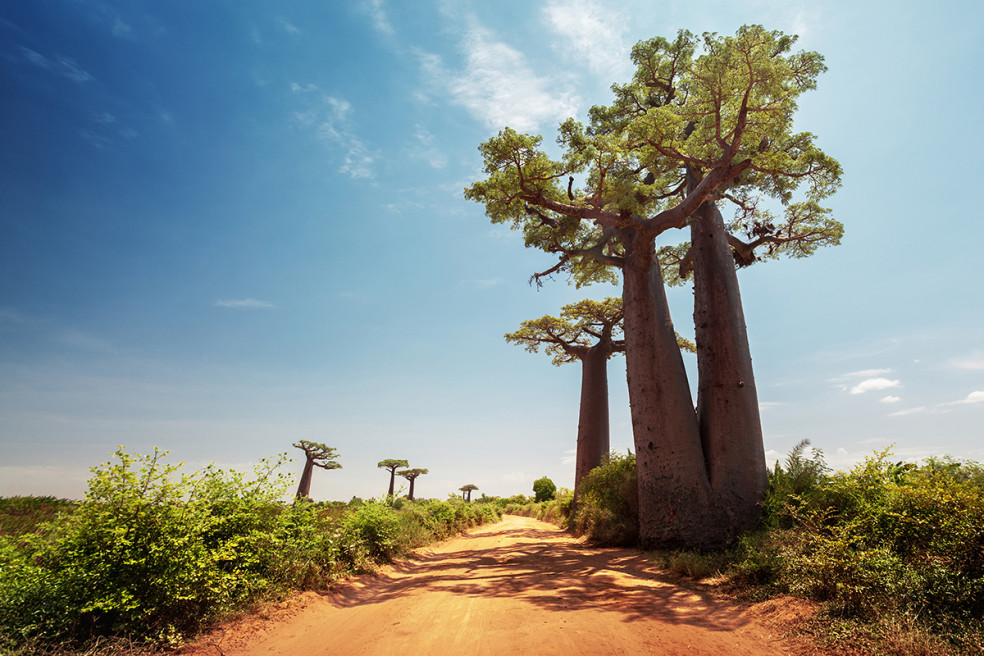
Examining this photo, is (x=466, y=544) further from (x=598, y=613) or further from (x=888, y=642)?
(x=888, y=642)

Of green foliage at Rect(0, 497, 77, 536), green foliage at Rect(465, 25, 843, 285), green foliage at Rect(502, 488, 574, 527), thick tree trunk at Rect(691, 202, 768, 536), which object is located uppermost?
green foliage at Rect(465, 25, 843, 285)

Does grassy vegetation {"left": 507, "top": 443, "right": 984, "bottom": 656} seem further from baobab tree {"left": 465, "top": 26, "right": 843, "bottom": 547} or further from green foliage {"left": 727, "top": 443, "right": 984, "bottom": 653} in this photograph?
baobab tree {"left": 465, "top": 26, "right": 843, "bottom": 547}

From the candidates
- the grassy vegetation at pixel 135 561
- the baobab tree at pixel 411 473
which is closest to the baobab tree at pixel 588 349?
the grassy vegetation at pixel 135 561

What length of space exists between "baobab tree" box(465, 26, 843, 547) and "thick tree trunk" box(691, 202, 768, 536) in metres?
0.02

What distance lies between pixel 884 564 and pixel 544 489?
27.0 meters

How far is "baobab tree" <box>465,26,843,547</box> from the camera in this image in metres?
7.70

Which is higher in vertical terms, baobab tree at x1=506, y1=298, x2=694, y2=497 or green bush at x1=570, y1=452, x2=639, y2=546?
baobab tree at x1=506, y1=298, x2=694, y2=497

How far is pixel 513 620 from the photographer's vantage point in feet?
13.2

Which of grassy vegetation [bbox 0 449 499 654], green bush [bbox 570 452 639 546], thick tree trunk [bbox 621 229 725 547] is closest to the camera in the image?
grassy vegetation [bbox 0 449 499 654]

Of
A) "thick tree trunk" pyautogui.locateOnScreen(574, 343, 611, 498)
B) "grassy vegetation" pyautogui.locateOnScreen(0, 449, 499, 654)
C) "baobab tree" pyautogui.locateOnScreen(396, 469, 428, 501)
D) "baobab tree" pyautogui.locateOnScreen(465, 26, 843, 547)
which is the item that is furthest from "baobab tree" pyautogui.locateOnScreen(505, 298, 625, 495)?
"baobab tree" pyautogui.locateOnScreen(396, 469, 428, 501)

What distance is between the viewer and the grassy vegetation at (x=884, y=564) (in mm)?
3133

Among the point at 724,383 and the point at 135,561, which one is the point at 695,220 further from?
the point at 135,561

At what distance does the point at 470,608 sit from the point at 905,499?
4.42m

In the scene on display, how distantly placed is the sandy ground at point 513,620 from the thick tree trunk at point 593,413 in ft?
28.2
